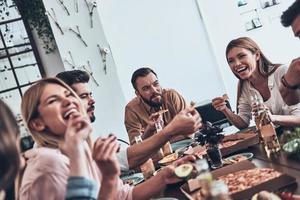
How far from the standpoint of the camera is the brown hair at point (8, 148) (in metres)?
0.81

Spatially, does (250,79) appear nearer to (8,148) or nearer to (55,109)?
(55,109)

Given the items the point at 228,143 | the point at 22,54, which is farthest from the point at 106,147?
the point at 22,54

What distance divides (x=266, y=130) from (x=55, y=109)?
0.93 meters

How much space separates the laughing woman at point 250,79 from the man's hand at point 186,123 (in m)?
0.85

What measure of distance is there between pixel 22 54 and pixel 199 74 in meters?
2.05

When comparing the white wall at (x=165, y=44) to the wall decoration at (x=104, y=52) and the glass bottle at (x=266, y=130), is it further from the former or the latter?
the glass bottle at (x=266, y=130)

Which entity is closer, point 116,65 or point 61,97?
point 61,97

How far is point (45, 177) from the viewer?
1204mm

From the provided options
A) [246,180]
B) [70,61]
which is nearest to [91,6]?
[70,61]

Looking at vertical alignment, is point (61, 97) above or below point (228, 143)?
above

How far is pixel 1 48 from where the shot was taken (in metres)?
4.40

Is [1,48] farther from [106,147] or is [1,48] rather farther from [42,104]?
[106,147]

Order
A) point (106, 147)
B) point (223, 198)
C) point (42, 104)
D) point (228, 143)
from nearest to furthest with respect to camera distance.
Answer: point (223, 198), point (106, 147), point (42, 104), point (228, 143)

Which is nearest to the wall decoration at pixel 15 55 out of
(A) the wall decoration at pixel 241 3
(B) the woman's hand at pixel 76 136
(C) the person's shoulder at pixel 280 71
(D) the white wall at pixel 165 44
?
(D) the white wall at pixel 165 44
